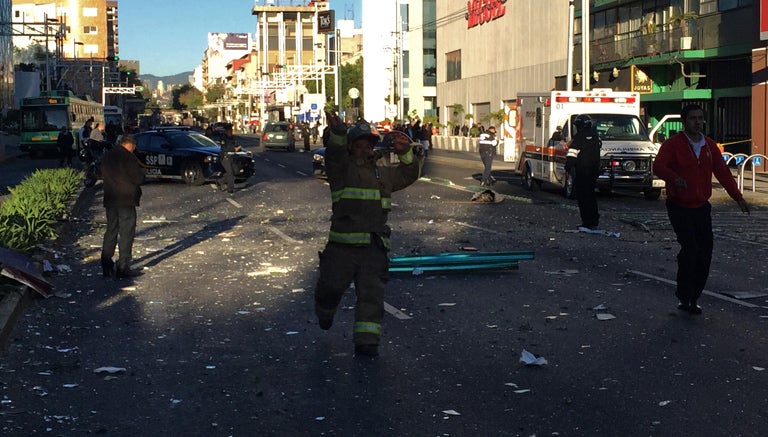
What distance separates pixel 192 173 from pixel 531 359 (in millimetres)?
23132

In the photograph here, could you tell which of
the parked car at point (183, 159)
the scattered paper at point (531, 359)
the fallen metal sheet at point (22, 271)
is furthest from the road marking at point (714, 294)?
the parked car at point (183, 159)

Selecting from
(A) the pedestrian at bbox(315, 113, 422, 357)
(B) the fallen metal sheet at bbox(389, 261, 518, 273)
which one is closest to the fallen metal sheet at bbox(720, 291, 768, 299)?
(B) the fallen metal sheet at bbox(389, 261, 518, 273)

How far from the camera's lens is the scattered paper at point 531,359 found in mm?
7855

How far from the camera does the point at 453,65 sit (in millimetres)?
88125

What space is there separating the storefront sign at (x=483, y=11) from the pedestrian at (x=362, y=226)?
218 ft

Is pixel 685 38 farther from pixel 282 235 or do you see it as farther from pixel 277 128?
pixel 282 235

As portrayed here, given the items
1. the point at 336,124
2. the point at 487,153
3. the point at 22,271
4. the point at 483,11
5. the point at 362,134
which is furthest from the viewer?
the point at 483,11

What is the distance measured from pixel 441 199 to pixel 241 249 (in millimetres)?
9836

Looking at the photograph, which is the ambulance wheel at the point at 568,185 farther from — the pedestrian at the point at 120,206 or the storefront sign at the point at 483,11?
the storefront sign at the point at 483,11

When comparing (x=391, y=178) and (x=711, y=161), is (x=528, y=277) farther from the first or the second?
(x=391, y=178)

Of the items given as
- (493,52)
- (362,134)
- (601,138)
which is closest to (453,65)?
(493,52)

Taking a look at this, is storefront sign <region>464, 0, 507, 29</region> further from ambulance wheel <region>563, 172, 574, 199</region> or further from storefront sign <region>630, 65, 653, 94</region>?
ambulance wheel <region>563, 172, 574, 199</region>

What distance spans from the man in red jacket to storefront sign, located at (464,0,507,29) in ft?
211

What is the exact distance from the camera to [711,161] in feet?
32.4
